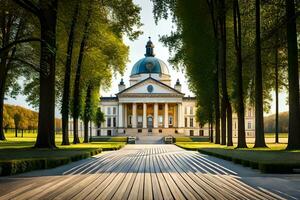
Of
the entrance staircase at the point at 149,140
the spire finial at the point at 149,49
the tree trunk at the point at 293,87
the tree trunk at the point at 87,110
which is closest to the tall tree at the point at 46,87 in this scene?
the tree trunk at the point at 293,87

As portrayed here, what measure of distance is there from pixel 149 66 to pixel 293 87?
8718cm

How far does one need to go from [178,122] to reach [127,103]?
13.2 metres

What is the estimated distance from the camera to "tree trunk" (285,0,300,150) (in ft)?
72.6

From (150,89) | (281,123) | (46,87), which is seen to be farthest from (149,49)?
(46,87)

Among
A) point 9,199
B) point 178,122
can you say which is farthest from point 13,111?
point 9,199

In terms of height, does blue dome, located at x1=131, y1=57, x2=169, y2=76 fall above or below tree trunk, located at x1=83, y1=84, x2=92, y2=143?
above

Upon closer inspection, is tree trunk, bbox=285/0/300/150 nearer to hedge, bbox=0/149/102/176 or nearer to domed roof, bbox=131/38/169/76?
hedge, bbox=0/149/102/176

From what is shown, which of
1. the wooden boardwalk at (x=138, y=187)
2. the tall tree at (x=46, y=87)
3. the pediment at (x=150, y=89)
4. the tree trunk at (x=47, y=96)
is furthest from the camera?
the pediment at (x=150, y=89)

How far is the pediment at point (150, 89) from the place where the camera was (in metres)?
99.6

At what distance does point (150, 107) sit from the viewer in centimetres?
10588

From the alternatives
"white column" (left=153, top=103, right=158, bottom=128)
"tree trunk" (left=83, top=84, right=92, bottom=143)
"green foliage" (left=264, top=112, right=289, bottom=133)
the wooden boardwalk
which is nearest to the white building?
"white column" (left=153, top=103, right=158, bottom=128)

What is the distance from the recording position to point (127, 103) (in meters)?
102

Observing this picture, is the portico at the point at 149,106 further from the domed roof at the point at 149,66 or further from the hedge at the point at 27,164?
the hedge at the point at 27,164

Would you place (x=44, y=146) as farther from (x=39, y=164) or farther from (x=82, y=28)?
(x=82, y=28)
